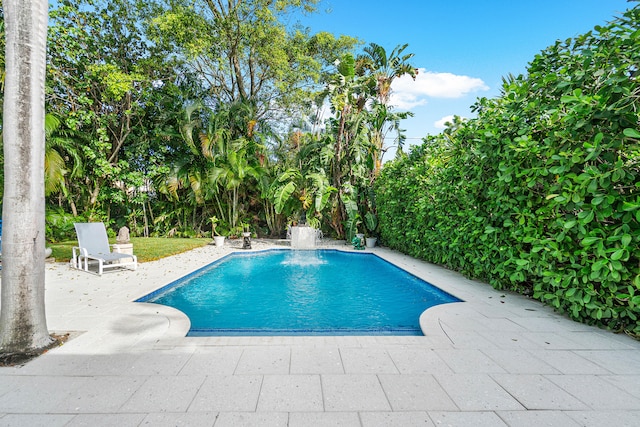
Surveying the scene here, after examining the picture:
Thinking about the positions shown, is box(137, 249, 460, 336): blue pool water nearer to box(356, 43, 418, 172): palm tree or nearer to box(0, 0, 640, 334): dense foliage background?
box(0, 0, 640, 334): dense foliage background

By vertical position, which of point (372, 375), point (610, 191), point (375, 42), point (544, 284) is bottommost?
point (372, 375)

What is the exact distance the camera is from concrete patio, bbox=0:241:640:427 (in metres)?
2.07

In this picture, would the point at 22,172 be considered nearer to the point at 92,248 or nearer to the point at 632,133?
the point at 92,248

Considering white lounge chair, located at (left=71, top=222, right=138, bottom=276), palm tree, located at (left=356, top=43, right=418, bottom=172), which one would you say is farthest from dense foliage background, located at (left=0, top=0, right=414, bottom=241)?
white lounge chair, located at (left=71, top=222, right=138, bottom=276)

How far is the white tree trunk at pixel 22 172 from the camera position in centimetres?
273

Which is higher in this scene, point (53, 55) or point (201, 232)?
point (53, 55)

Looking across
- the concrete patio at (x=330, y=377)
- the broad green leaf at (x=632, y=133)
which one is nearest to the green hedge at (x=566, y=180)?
the broad green leaf at (x=632, y=133)

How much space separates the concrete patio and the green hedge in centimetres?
64

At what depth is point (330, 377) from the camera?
2.55m

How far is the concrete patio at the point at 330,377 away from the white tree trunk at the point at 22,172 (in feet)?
1.71

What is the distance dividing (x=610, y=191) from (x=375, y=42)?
12774 mm

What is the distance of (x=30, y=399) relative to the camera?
2.23 meters

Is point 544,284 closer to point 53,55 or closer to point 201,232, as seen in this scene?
point 201,232

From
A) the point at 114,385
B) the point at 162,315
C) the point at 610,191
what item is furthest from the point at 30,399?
the point at 610,191
